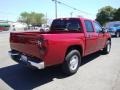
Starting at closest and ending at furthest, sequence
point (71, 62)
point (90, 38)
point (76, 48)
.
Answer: point (71, 62), point (76, 48), point (90, 38)

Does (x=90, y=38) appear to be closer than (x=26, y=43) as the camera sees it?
No

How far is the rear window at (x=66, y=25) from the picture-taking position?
7.64 metres

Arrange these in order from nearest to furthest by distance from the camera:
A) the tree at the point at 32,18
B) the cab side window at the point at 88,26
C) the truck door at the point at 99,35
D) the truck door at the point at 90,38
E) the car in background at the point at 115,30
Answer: the truck door at the point at 90,38
the cab side window at the point at 88,26
the truck door at the point at 99,35
the car in background at the point at 115,30
the tree at the point at 32,18

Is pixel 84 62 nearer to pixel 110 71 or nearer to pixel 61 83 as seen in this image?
pixel 110 71

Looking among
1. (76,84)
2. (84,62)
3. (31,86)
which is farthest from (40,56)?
(84,62)

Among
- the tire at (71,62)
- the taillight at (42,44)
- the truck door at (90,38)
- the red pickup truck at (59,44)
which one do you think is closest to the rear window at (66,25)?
the red pickup truck at (59,44)

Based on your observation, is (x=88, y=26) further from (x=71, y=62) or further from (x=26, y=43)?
(x=26, y=43)

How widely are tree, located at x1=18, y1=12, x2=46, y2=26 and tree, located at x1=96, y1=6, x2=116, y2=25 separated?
5926 centimetres

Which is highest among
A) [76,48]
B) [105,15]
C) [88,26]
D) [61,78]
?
[105,15]

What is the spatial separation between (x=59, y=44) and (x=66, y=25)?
2.42 meters

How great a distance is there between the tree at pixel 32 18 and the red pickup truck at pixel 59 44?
384 ft

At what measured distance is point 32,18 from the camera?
124750mm

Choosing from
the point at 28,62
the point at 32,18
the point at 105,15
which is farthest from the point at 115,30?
the point at 32,18

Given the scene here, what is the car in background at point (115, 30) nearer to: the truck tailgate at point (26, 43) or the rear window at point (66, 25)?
the rear window at point (66, 25)
